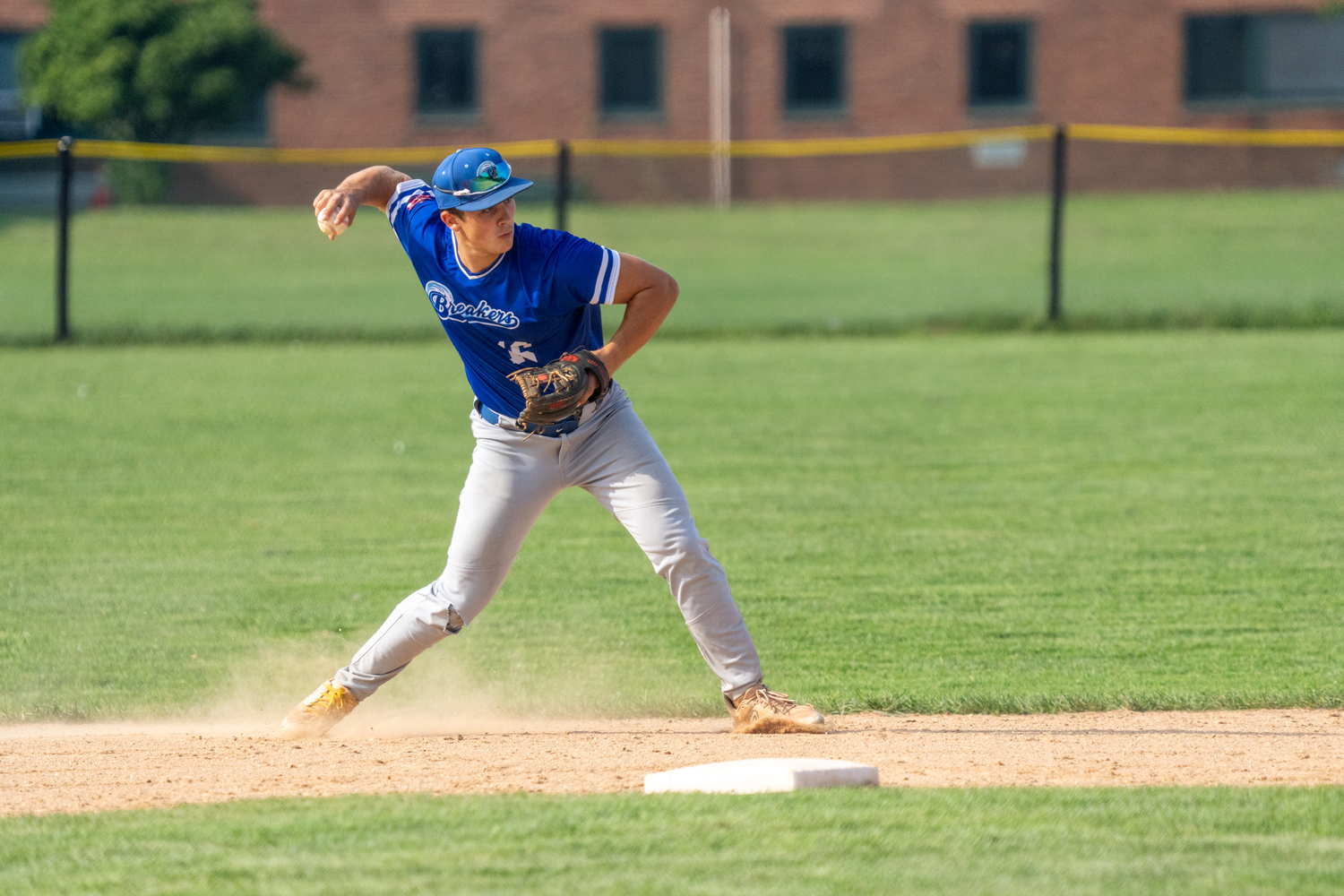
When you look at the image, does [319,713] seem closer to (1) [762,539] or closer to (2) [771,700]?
(2) [771,700]

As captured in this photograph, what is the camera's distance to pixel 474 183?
503 centimetres

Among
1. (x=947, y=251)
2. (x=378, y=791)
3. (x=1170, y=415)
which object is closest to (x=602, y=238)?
(x=947, y=251)

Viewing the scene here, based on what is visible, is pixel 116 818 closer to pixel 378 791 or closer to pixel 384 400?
pixel 378 791

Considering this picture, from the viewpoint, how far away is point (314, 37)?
36312mm

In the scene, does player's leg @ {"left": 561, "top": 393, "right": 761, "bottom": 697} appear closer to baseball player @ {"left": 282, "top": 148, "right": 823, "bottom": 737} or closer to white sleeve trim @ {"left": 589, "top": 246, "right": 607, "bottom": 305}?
baseball player @ {"left": 282, "top": 148, "right": 823, "bottom": 737}

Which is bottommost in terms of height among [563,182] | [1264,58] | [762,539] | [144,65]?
[762,539]

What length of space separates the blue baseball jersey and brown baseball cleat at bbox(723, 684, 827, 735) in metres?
1.26

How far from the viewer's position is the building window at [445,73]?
3697cm

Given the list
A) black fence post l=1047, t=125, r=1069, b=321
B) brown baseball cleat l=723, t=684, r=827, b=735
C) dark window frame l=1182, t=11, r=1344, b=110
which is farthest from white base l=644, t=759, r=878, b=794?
dark window frame l=1182, t=11, r=1344, b=110

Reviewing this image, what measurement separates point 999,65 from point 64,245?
25.3m

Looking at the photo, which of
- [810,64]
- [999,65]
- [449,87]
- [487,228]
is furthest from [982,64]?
[487,228]

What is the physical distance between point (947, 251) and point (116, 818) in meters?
21.9

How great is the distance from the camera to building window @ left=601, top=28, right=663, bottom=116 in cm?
3688

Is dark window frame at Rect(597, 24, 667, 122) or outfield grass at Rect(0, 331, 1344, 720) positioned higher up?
dark window frame at Rect(597, 24, 667, 122)
